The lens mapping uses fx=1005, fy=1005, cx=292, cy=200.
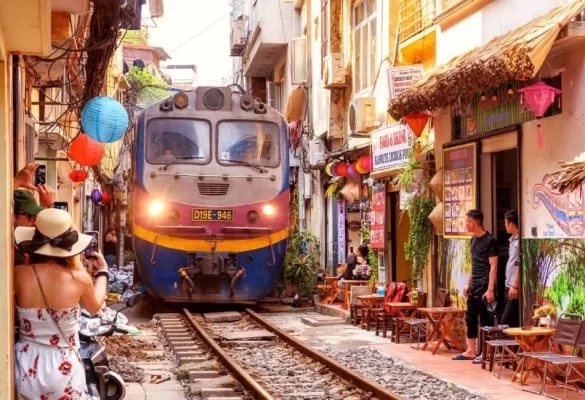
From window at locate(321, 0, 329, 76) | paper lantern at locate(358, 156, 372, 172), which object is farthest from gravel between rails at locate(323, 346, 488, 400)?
window at locate(321, 0, 329, 76)

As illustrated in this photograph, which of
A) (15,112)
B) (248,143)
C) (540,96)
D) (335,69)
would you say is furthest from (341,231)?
(15,112)

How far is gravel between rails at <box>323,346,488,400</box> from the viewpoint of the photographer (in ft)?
31.1

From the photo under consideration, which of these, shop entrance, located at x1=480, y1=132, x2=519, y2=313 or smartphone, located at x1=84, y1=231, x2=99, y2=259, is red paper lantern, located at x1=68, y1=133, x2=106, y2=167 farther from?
smartphone, located at x1=84, y1=231, x2=99, y2=259

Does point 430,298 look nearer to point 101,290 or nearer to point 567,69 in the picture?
point 567,69

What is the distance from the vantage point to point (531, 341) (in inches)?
384

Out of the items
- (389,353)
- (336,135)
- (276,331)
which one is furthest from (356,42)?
(389,353)

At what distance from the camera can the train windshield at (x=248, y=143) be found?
57.8ft

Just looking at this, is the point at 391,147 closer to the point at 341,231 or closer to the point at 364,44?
the point at 364,44

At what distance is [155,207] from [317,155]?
22.6 feet

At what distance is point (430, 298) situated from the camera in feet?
45.8

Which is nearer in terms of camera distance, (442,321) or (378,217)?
(442,321)

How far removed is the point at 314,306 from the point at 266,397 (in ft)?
34.6

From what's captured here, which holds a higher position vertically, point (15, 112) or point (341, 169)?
point (341, 169)

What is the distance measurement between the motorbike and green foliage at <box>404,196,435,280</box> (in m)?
7.98
